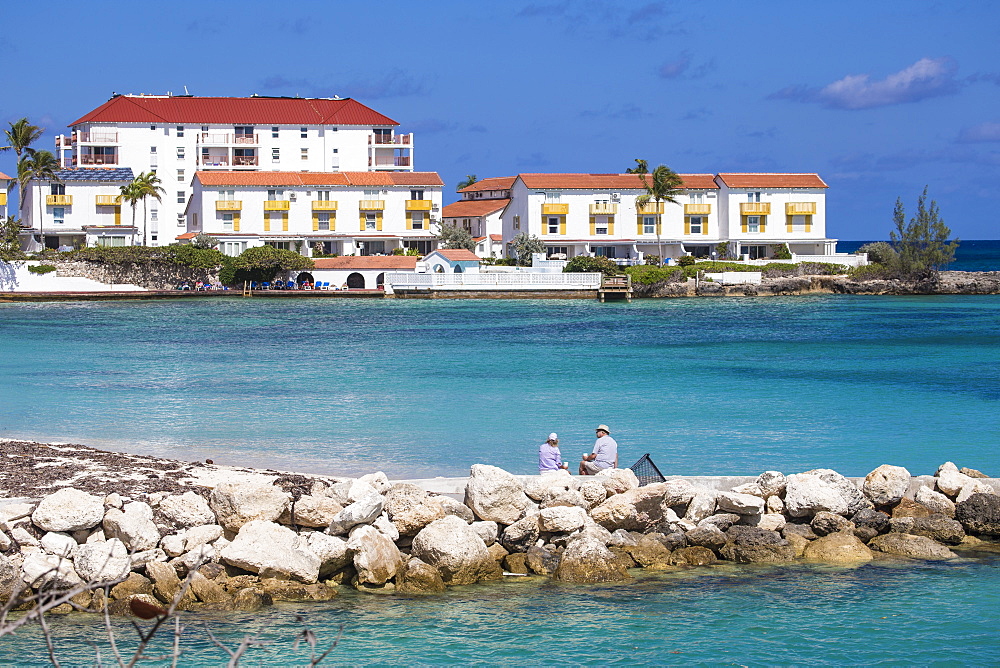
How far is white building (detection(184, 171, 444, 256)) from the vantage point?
3295 inches

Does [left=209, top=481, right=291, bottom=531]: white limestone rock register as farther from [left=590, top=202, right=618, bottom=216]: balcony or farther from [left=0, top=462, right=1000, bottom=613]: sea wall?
[left=590, top=202, right=618, bottom=216]: balcony

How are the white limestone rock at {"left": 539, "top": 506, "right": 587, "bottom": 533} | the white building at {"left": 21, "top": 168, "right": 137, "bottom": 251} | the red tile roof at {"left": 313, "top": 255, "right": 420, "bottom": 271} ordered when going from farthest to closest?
the white building at {"left": 21, "top": 168, "right": 137, "bottom": 251} < the red tile roof at {"left": 313, "top": 255, "right": 420, "bottom": 271} < the white limestone rock at {"left": 539, "top": 506, "right": 587, "bottom": 533}

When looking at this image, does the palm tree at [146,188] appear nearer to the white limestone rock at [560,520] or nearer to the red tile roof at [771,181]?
the red tile roof at [771,181]

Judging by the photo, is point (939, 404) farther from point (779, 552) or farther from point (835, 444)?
point (779, 552)

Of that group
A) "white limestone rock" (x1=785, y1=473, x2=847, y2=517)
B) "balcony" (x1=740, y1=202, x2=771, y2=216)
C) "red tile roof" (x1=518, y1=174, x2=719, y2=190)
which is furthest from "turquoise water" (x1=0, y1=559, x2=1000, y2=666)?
"balcony" (x1=740, y1=202, x2=771, y2=216)

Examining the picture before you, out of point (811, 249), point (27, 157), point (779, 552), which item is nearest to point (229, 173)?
point (27, 157)

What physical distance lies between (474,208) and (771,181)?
24797mm

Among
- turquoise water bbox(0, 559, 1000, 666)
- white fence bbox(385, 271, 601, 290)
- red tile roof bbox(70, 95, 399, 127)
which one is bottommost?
turquoise water bbox(0, 559, 1000, 666)

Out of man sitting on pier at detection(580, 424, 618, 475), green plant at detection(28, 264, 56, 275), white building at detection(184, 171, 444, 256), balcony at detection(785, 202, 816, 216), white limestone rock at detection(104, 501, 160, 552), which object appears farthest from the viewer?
balcony at detection(785, 202, 816, 216)

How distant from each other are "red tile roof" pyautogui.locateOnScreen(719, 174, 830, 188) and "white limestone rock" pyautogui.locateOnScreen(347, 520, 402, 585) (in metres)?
77.5

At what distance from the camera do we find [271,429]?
2330 centimetres

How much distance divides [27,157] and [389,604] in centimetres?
8479

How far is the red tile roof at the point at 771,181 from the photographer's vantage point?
87250mm

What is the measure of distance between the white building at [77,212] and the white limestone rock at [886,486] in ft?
259
